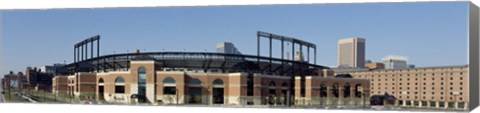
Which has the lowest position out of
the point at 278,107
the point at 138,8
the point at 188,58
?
the point at 278,107

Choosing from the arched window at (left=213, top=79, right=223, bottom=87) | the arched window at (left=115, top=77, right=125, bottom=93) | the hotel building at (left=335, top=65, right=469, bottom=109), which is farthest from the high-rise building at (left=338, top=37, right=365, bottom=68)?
the arched window at (left=115, top=77, right=125, bottom=93)

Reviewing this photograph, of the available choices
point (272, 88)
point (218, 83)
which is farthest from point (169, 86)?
point (272, 88)

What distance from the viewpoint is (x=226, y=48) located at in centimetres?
2747

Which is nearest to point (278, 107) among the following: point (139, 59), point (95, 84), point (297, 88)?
point (297, 88)

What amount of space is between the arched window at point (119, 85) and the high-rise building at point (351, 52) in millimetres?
8536

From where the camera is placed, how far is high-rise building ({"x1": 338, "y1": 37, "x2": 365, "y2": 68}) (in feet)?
82.6

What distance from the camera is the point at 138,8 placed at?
89.4 feet

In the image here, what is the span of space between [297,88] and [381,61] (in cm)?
412

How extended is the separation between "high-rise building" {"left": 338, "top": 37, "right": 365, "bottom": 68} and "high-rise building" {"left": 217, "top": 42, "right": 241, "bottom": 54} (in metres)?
3.68

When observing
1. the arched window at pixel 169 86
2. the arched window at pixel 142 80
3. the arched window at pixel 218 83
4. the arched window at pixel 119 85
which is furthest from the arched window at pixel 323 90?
the arched window at pixel 119 85

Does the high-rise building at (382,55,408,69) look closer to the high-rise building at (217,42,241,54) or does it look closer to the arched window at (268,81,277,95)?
the arched window at (268,81,277,95)

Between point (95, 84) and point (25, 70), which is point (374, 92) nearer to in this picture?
point (95, 84)

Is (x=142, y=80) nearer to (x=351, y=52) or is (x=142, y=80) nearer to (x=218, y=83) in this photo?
(x=218, y=83)

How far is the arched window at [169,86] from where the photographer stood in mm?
29500
